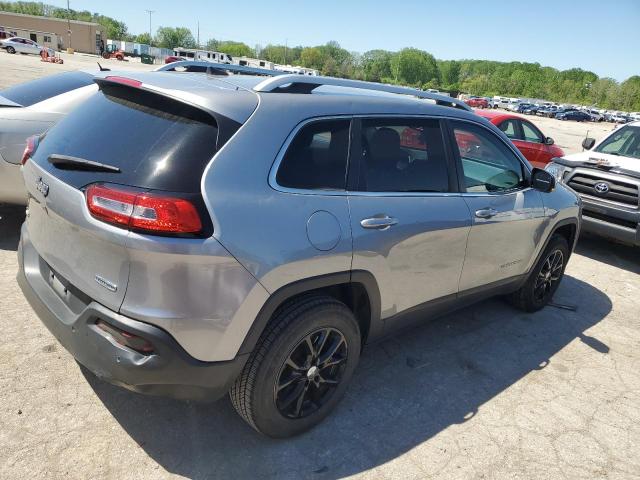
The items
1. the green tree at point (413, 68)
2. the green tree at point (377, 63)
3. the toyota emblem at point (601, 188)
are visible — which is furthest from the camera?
the green tree at point (413, 68)

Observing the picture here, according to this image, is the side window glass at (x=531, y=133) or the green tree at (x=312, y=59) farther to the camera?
the green tree at (x=312, y=59)

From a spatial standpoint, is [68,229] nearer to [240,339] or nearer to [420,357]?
[240,339]

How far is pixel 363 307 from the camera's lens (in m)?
2.89

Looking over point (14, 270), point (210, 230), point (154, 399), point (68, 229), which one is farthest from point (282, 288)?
point (14, 270)

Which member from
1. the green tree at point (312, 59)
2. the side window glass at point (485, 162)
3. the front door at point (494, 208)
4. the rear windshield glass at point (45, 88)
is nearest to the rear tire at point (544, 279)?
the front door at point (494, 208)

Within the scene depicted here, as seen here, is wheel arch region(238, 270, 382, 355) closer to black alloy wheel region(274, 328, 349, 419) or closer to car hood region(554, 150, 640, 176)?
black alloy wheel region(274, 328, 349, 419)

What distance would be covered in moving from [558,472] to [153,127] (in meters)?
2.75

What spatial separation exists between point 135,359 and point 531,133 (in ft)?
33.7

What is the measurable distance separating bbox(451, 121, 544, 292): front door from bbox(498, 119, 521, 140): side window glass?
6415mm

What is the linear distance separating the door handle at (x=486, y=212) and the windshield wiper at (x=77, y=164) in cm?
227

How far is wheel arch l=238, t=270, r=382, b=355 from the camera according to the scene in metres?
2.25

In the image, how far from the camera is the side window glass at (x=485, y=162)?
3.39 meters

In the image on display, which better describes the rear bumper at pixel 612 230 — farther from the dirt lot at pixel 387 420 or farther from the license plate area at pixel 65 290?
Result: the license plate area at pixel 65 290

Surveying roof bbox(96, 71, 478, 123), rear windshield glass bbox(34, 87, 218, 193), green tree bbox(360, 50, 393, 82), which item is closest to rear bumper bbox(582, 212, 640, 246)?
roof bbox(96, 71, 478, 123)
